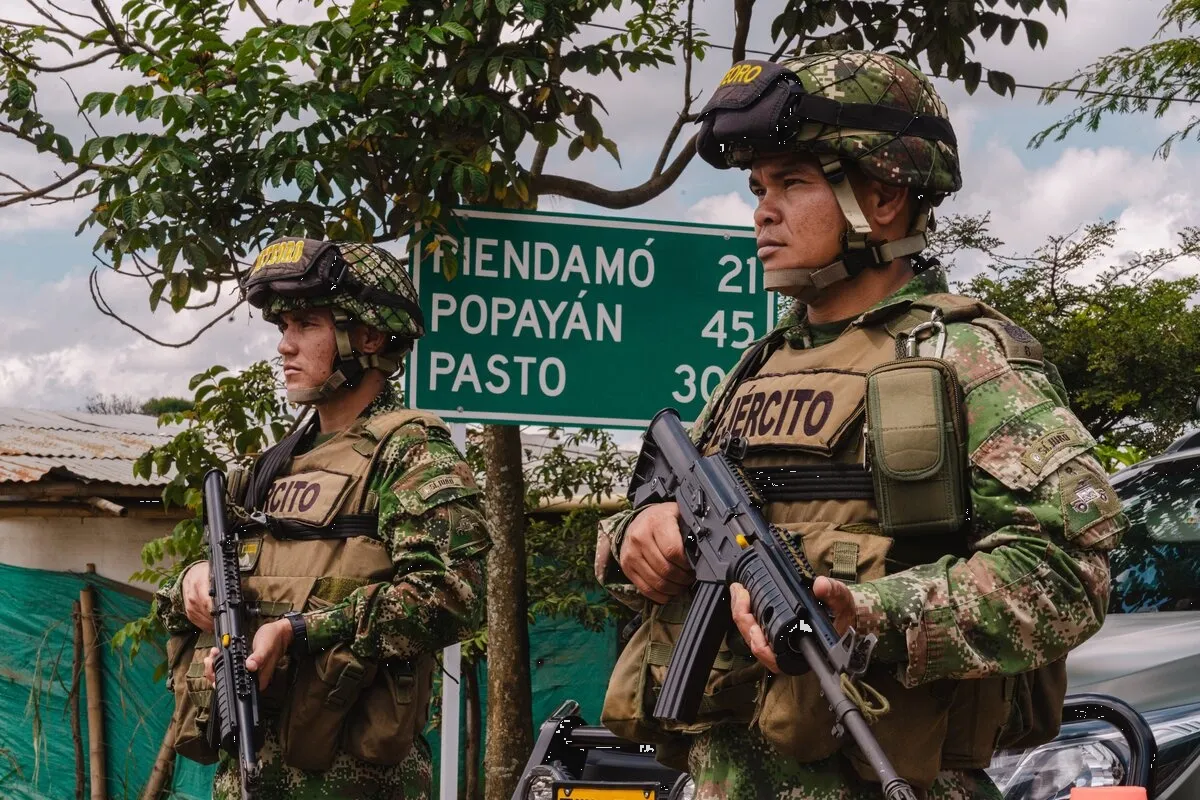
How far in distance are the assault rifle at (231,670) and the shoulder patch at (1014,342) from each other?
1.99 meters

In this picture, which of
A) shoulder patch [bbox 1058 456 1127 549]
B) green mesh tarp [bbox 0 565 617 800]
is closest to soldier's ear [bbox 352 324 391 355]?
shoulder patch [bbox 1058 456 1127 549]

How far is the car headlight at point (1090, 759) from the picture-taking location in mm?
2844

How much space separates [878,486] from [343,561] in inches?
72.0

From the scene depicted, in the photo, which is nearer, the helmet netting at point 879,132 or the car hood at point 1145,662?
the helmet netting at point 879,132

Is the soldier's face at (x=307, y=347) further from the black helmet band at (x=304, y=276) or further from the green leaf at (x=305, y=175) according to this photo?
the green leaf at (x=305, y=175)

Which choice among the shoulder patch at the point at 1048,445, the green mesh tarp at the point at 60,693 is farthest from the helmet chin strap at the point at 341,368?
the green mesh tarp at the point at 60,693

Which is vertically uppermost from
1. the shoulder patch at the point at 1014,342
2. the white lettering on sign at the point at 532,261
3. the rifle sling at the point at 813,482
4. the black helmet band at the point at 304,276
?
the white lettering on sign at the point at 532,261

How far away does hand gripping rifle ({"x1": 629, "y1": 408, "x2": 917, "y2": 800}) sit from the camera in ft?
6.18

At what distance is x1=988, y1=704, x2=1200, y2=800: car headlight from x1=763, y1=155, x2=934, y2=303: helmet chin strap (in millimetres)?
1156

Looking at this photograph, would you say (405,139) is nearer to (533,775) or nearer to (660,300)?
(660,300)

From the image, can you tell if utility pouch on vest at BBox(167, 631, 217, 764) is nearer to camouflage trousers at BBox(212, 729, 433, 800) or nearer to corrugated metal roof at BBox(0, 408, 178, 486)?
camouflage trousers at BBox(212, 729, 433, 800)

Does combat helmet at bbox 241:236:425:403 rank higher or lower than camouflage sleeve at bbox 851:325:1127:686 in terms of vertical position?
higher

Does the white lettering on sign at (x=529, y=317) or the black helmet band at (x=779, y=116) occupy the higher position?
the white lettering on sign at (x=529, y=317)

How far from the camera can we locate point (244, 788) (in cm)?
329
